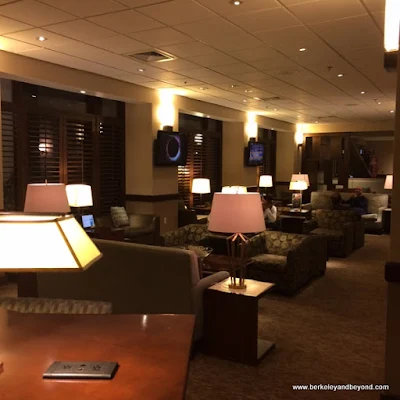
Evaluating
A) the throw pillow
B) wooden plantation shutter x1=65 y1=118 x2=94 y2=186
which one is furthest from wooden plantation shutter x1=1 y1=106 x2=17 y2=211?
the throw pillow

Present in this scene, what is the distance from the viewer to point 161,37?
491 cm

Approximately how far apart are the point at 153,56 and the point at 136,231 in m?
2.97

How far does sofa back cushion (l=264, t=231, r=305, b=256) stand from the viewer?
5941 millimetres

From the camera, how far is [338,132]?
552 inches

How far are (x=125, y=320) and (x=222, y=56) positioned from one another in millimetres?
4406

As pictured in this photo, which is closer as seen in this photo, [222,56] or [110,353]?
[110,353]

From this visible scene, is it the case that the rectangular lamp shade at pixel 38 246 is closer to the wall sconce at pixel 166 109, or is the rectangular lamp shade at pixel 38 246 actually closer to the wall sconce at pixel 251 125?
the wall sconce at pixel 166 109

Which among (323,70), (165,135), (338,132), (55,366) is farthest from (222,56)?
(338,132)

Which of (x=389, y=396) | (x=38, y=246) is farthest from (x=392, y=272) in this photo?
(x=38, y=246)

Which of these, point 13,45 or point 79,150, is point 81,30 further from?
point 79,150

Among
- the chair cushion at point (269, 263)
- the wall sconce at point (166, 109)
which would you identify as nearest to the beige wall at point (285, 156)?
the wall sconce at point (166, 109)

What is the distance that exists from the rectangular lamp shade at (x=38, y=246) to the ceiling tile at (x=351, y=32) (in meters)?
3.79

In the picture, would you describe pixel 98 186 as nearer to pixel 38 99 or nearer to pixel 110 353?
pixel 38 99

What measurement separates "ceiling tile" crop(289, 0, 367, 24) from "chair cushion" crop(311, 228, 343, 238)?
4.18 metres
